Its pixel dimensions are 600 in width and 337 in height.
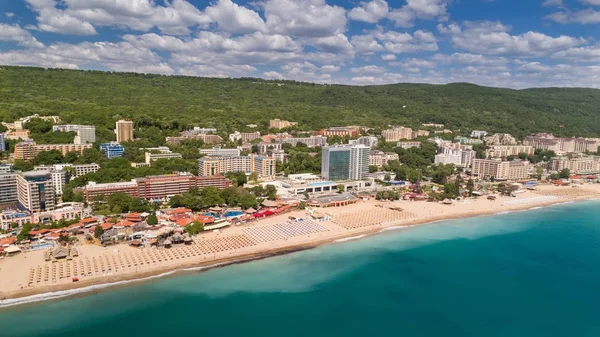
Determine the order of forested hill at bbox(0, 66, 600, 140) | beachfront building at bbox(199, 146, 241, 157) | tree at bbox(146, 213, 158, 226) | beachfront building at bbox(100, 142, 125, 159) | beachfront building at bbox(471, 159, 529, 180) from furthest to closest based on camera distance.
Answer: forested hill at bbox(0, 66, 600, 140) → beachfront building at bbox(471, 159, 529, 180) → beachfront building at bbox(199, 146, 241, 157) → beachfront building at bbox(100, 142, 125, 159) → tree at bbox(146, 213, 158, 226)

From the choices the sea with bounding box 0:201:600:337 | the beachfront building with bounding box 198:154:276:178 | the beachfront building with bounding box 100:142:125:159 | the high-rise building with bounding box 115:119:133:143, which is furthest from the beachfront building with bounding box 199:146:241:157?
the sea with bounding box 0:201:600:337

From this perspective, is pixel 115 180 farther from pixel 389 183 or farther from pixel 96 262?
pixel 389 183

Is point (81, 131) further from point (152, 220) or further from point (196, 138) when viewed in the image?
point (152, 220)

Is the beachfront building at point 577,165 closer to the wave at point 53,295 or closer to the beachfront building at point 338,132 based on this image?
the beachfront building at point 338,132

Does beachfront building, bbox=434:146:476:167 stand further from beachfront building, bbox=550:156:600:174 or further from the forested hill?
the forested hill

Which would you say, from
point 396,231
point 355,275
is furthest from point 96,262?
point 396,231
